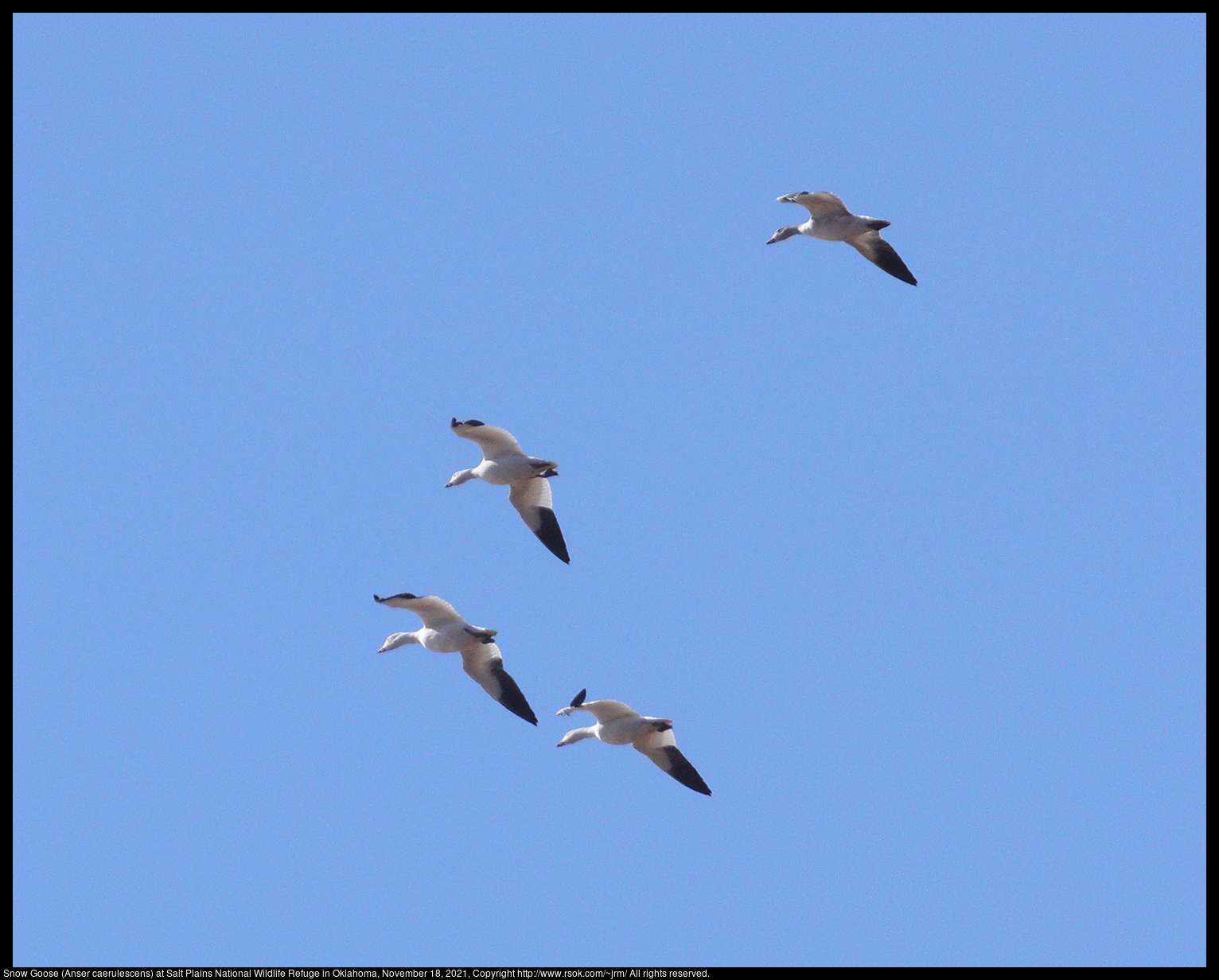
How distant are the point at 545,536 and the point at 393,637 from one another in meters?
2.35

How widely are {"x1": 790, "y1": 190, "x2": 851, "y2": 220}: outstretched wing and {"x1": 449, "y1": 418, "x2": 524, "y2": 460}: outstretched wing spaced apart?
475cm

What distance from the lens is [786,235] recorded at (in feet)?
62.0

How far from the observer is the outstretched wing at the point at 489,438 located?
53.8 ft

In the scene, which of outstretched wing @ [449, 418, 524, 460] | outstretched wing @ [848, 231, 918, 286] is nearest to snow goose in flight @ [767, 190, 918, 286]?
outstretched wing @ [848, 231, 918, 286]

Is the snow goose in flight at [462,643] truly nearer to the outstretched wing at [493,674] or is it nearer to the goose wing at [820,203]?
the outstretched wing at [493,674]

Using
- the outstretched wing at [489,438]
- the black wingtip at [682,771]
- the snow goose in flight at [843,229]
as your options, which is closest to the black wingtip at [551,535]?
the outstretched wing at [489,438]

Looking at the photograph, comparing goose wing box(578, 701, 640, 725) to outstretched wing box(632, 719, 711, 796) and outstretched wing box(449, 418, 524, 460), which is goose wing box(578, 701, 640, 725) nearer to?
outstretched wing box(632, 719, 711, 796)

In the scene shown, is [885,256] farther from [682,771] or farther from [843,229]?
[682,771]

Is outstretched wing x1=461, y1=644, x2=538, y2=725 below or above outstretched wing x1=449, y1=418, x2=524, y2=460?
below

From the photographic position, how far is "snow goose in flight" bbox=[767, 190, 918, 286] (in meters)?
17.6

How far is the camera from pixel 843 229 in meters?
18.1
